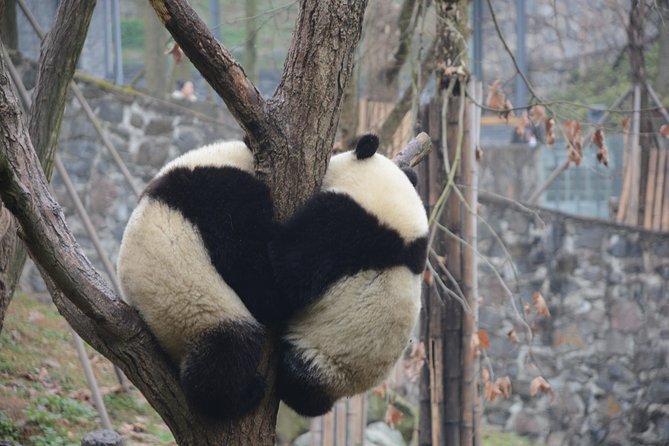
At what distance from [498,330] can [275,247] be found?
5378 millimetres

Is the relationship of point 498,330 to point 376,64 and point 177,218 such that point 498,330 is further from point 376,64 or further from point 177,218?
point 177,218

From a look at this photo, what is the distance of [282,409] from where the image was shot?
6109mm

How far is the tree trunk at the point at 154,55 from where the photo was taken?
9117 millimetres

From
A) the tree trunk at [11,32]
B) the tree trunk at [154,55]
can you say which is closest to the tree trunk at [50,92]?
the tree trunk at [11,32]

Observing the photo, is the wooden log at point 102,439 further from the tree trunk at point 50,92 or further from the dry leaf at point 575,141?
the dry leaf at point 575,141

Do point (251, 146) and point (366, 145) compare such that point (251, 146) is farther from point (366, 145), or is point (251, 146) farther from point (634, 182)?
point (634, 182)

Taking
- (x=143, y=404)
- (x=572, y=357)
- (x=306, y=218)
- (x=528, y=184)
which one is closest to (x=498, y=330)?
(x=572, y=357)

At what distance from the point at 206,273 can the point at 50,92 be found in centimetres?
189

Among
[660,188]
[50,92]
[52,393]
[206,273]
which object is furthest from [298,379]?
[660,188]

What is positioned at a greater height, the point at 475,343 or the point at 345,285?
the point at 345,285

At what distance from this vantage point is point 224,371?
261 centimetres

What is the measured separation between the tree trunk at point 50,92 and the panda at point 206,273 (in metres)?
1.43

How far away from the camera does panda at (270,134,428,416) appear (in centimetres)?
275

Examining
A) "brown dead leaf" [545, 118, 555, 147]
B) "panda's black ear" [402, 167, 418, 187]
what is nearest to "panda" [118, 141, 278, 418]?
"panda's black ear" [402, 167, 418, 187]
